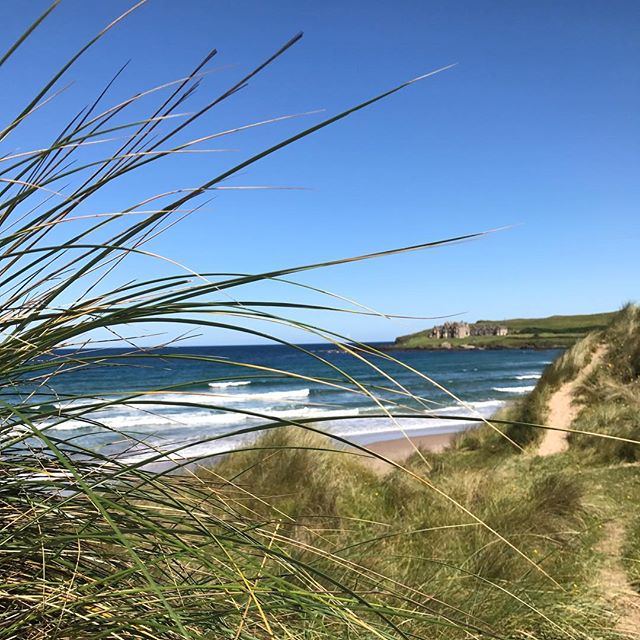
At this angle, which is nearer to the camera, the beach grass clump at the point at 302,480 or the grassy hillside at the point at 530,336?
the beach grass clump at the point at 302,480

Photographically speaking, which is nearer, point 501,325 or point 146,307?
point 146,307

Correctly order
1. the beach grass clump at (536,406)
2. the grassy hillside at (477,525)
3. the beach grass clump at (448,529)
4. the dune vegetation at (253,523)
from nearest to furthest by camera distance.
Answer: the dune vegetation at (253,523), the grassy hillside at (477,525), the beach grass clump at (448,529), the beach grass clump at (536,406)

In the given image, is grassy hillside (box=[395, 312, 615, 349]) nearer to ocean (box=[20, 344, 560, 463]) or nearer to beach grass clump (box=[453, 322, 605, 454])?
ocean (box=[20, 344, 560, 463])

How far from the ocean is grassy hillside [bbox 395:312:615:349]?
57.4 metres

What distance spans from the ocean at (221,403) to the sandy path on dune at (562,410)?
141 centimetres

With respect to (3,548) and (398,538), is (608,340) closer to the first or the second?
(398,538)

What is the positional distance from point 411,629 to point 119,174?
1.97 metres

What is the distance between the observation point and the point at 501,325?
394 ft

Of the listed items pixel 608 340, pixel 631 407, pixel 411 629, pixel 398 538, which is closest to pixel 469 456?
pixel 631 407

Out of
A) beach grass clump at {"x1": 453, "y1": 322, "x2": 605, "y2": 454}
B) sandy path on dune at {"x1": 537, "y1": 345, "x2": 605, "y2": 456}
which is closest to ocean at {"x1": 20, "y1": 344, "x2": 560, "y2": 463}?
beach grass clump at {"x1": 453, "y1": 322, "x2": 605, "y2": 454}

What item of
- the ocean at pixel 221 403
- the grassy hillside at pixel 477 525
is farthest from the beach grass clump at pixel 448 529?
the ocean at pixel 221 403

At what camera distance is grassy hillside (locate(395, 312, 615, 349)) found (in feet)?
310

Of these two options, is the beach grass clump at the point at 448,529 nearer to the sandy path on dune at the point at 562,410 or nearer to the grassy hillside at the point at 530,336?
the sandy path on dune at the point at 562,410

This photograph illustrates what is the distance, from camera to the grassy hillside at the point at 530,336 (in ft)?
310
